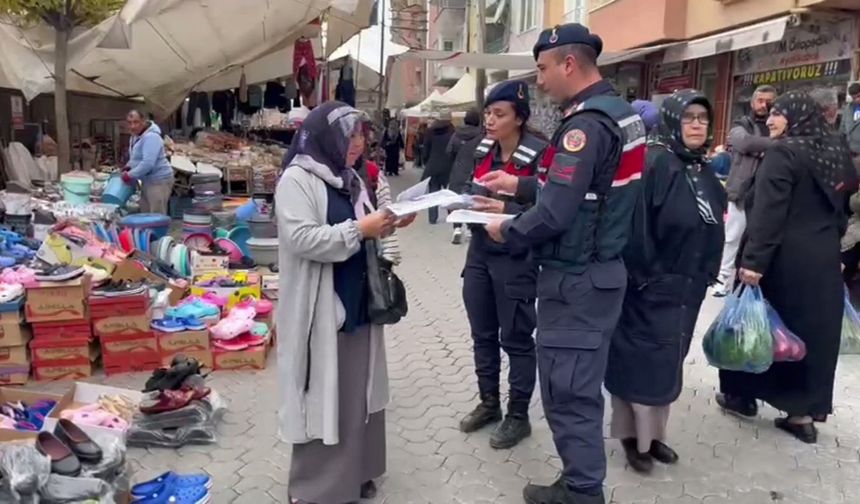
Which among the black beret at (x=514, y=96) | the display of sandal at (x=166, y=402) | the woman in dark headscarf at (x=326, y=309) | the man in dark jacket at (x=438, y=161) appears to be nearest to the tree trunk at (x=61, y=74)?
the man in dark jacket at (x=438, y=161)

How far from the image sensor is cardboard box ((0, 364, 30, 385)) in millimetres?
4531

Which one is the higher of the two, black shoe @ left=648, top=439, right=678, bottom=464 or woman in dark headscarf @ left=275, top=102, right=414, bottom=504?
woman in dark headscarf @ left=275, top=102, right=414, bottom=504

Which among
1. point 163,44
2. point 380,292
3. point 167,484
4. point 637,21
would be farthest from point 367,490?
point 637,21

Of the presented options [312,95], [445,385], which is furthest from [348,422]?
[312,95]

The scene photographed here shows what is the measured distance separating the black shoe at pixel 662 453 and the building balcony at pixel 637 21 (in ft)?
35.6

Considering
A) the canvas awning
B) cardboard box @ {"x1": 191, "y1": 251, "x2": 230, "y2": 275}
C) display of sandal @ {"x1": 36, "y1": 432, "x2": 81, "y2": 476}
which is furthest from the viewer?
the canvas awning

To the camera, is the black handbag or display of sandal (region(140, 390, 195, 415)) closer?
the black handbag

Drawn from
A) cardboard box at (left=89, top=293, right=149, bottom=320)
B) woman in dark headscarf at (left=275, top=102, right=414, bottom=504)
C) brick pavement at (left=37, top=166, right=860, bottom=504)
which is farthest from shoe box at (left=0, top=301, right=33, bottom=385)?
woman in dark headscarf at (left=275, top=102, right=414, bottom=504)

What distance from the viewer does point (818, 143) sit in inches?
149

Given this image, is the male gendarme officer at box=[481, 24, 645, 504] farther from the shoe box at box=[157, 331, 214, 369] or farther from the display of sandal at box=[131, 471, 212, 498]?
the shoe box at box=[157, 331, 214, 369]

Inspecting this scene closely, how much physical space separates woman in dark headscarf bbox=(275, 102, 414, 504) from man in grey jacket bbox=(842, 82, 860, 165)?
18.3ft

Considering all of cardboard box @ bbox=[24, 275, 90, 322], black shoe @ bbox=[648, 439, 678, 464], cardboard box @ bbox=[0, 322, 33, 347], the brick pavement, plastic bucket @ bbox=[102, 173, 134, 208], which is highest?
plastic bucket @ bbox=[102, 173, 134, 208]

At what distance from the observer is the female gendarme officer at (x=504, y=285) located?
12.1 feet

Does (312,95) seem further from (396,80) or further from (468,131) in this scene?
(396,80)
